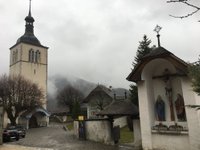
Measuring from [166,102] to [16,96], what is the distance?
35.0 meters

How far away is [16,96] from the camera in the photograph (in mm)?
43656

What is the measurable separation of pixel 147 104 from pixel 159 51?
10.8ft

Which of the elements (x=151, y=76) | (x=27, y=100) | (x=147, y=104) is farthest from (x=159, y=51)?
(x=27, y=100)

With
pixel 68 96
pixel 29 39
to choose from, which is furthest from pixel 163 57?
pixel 68 96

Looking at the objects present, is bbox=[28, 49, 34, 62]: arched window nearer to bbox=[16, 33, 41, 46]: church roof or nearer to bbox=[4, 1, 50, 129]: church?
bbox=[4, 1, 50, 129]: church

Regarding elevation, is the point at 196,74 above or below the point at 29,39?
below

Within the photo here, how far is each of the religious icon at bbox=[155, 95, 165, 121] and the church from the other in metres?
38.7

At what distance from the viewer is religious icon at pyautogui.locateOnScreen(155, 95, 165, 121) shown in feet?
47.7

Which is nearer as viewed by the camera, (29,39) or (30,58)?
(30,58)

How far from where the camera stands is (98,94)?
42594mm

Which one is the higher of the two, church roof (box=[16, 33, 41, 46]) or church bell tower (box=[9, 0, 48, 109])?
church roof (box=[16, 33, 41, 46])

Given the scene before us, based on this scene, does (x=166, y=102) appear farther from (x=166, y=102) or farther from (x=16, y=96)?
(x=16, y=96)

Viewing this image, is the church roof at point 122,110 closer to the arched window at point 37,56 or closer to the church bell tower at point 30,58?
the church bell tower at point 30,58

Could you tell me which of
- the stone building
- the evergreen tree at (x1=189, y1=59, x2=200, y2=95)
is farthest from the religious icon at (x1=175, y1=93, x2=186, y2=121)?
the evergreen tree at (x1=189, y1=59, x2=200, y2=95)
